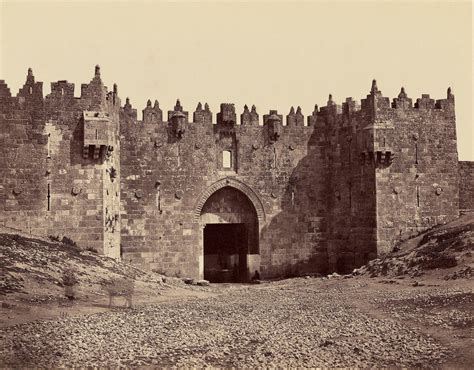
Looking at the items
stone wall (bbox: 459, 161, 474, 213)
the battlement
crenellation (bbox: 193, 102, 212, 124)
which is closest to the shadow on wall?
crenellation (bbox: 193, 102, 212, 124)

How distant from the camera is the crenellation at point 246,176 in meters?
22.9

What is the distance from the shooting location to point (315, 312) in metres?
17.0

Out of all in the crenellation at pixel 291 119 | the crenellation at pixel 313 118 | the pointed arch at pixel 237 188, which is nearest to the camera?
the pointed arch at pixel 237 188

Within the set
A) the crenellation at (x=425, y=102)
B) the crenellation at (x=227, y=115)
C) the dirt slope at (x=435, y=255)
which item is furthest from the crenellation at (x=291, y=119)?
the dirt slope at (x=435, y=255)

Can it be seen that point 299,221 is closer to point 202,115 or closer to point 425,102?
point 202,115

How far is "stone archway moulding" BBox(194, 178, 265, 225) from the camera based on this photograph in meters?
27.2

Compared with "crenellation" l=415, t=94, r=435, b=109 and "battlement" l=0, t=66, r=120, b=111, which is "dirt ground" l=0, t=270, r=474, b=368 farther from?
"crenellation" l=415, t=94, r=435, b=109

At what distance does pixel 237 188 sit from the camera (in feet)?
91.5

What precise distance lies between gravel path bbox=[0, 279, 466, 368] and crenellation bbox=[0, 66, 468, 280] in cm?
857

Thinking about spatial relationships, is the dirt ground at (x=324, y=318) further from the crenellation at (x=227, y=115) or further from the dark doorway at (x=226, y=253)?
the crenellation at (x=227, y=115)

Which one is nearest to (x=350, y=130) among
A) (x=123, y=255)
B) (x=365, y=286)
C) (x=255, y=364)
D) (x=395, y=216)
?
(x=395, y=216)

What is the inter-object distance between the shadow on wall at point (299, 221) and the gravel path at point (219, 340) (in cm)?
1094

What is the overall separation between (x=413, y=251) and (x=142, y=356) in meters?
15.2

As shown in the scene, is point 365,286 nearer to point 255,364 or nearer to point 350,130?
point 350,130
